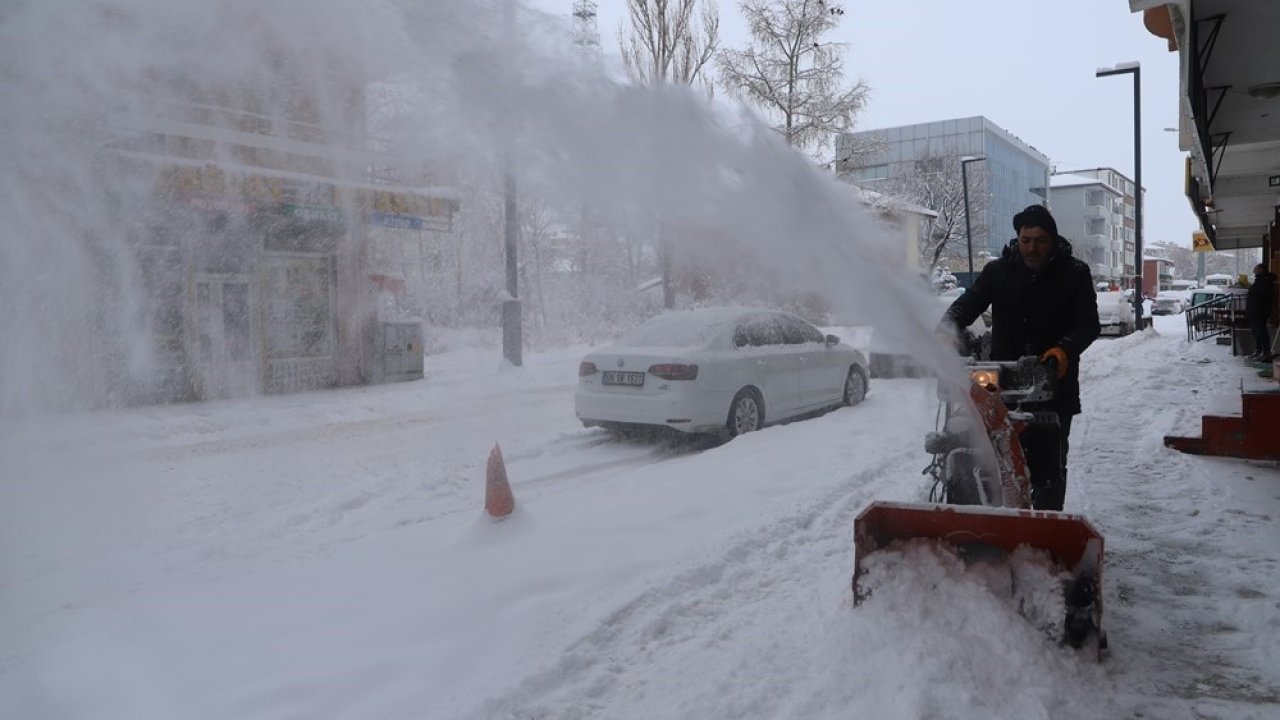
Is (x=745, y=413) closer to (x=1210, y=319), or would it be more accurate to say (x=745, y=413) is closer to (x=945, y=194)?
(x=1210, y=319)

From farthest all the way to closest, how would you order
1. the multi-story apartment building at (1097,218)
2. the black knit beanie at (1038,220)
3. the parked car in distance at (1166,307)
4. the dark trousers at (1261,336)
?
the multi-story apartment building at (1097,218)
the parked car in distance at (1166,307)
the dark trousers at (1261,336)
the black knit beanie at (1038,220)

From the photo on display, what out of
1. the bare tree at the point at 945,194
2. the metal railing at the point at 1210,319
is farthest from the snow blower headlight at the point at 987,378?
the bare tree at the point at 945,194

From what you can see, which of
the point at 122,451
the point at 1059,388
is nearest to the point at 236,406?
the point at 122,451

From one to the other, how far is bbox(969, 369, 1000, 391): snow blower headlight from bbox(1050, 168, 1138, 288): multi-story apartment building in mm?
78702

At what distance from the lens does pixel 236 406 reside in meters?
13.2

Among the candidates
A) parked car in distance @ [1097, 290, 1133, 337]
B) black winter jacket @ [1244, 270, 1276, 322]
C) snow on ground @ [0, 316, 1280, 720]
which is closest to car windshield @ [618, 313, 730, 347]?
snow on ground @ [0, 316, 1280, 720]

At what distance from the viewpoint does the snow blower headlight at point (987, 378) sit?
366 cm

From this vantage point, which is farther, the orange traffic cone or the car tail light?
the car tail light

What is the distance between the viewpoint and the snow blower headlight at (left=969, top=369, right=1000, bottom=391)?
12.0 feet

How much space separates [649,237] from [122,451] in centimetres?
783

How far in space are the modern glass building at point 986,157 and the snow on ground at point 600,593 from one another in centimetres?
4392

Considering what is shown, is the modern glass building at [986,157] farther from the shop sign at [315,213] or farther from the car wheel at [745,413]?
the car wheel at [745,413]

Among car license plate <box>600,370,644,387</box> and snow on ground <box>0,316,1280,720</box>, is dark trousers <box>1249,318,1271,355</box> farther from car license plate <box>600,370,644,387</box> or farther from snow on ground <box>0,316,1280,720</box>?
car license plate <box>600,370,644,387</box>

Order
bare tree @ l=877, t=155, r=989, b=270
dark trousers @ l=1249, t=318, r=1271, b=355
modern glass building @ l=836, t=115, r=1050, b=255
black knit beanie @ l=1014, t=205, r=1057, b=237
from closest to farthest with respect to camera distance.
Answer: black knit beanie @ l=1014, t=205, r=1057, b=237
dark trousers @ l=1249, t=318, r=1271, b=355
bare tree @ l=877, t=155, r=989, b=270
modern glass building @ l=836, t=115, r=1050, b=255
